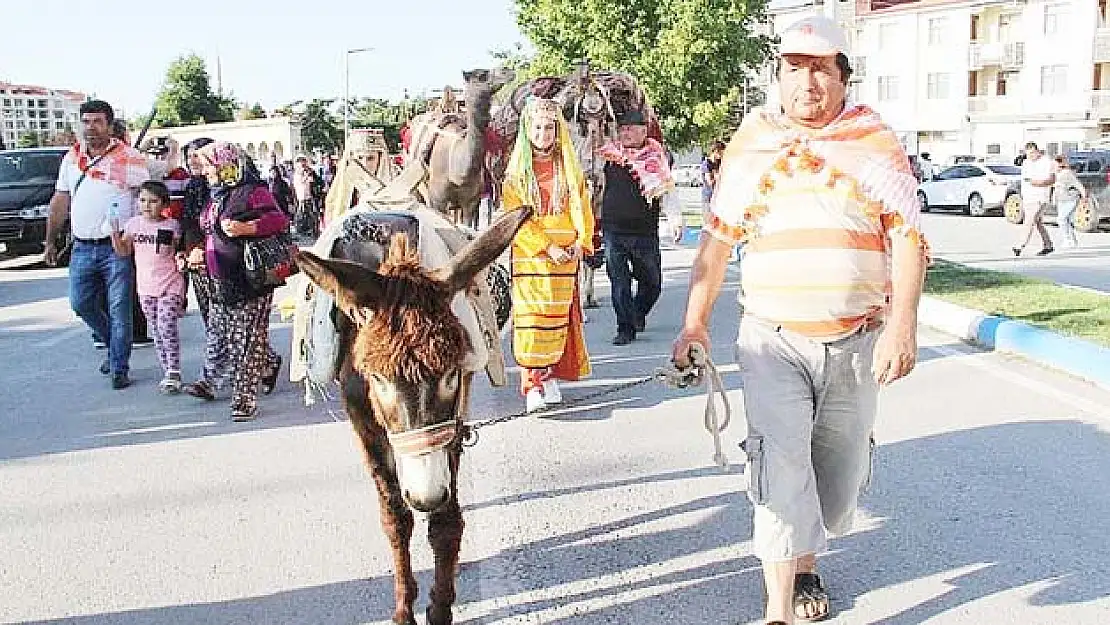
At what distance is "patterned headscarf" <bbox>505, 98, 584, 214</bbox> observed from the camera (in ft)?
22.9

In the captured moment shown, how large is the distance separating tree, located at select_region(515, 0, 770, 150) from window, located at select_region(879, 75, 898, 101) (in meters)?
45.1

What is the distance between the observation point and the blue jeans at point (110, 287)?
8.38m

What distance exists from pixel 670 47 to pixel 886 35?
1900 inches

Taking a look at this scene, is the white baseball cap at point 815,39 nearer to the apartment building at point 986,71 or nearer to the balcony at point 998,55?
the apartment building at point 986,71

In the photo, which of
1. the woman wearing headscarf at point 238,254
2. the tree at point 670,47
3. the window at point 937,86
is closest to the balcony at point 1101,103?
the window at point 937,86

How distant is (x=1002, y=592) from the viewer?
4.25 metres

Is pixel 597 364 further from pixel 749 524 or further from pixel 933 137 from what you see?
pixel 933 137

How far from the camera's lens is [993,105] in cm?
6031

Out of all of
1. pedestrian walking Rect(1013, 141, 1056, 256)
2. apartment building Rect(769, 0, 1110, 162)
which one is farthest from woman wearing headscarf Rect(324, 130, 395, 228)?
apartment building Rect(769, 0, 1110, 162)

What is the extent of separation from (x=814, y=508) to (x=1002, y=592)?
1081 mm

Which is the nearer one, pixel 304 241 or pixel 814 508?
pixel 814 508

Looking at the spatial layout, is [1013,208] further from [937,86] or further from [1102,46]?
[937,86]

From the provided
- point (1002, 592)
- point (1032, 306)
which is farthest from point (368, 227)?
point (1032, 306)

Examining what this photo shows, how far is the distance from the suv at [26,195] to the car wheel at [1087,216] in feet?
64.0
